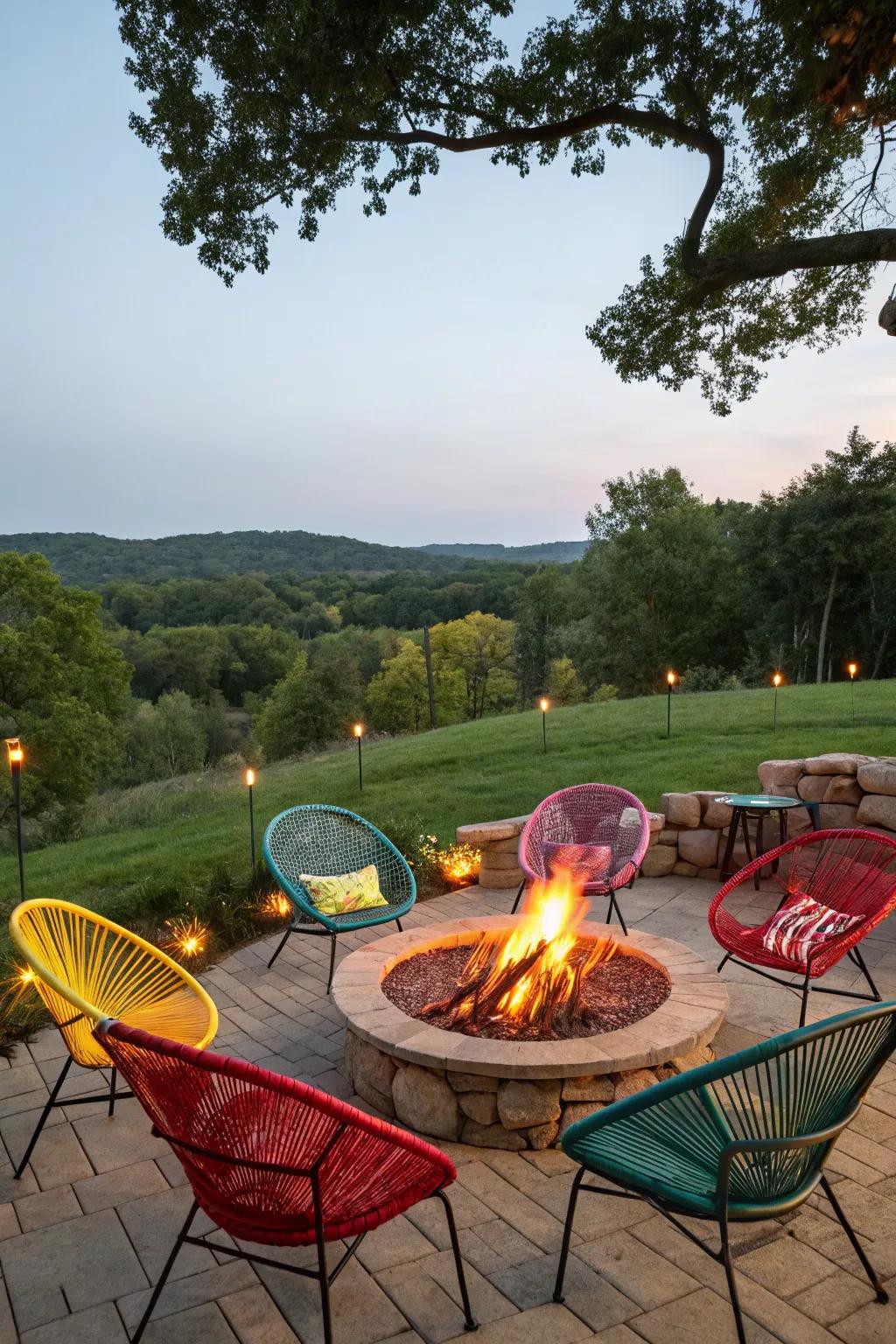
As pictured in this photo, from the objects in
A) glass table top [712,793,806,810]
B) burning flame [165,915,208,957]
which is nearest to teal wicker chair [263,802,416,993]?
burning flame [165,915,208,957]

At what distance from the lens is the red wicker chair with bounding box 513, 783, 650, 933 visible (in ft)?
16.8

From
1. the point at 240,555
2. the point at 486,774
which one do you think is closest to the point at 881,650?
the point at 486,774

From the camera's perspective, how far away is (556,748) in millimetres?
11906

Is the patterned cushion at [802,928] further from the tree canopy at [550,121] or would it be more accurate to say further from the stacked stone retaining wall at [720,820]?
the tree canopy at [550,121]

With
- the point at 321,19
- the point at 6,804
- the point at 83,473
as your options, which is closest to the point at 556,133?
the point at 321,19

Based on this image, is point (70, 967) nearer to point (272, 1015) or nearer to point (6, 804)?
point (272, 1015)

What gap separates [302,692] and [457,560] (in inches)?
889

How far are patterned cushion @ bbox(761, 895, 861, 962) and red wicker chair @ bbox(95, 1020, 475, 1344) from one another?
216 centimetres

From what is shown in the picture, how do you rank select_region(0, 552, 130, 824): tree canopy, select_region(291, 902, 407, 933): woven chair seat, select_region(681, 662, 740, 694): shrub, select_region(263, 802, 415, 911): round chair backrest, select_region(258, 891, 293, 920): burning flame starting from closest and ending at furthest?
1. select_region(291, 902, 407, 933): woven chair seat
2. select_region(263, 802, 415, 911): round chair backrest
3. select_region(258, 891, 293, 920): burning flame
4. select_region(0, 552, 130, 824): tree canopy
5. select_region(681, 662, 740, 694): shrub

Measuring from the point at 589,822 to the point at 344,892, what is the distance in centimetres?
172

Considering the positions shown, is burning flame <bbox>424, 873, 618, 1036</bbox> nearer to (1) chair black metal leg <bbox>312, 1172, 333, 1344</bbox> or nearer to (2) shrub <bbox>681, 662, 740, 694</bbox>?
(1) chair black metal leg <bbox>312, 1172, 333, 1344</bbox>

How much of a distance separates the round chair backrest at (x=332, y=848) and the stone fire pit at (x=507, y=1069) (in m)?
1.59

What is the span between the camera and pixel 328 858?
16.3 feet

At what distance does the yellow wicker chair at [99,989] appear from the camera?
2785 millimetres
